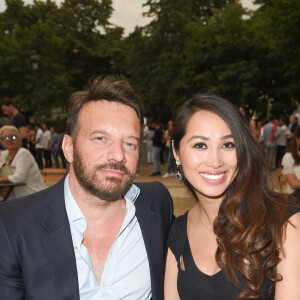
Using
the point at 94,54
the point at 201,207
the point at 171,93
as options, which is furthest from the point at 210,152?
the point at 94,54

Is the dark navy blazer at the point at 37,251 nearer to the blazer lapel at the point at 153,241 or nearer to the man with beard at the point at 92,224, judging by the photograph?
the man with beard at the point at 92,224

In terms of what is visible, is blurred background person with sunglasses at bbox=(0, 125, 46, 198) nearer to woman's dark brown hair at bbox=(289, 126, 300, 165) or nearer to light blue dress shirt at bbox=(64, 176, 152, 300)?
light blue dress shirt at bbox=(64, 176, 152, 300)

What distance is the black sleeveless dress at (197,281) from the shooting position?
7.22ft

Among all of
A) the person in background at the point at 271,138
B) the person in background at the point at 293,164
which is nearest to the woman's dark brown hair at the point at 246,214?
the person in background at the point at 293,164

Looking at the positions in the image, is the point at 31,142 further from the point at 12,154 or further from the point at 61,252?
the point at 61,252

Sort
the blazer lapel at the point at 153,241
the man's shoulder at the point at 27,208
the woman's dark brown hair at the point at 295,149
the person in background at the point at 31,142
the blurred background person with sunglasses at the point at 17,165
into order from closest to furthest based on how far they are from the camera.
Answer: the man's shoulder at the point at 27,208
the blazer lapel at the point at 153,241
the blurred background person with sunglasses at the point at 17,165
the woman's dark brown hair at the point at 295,149
the person in background at the point at 31,142

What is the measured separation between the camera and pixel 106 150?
239cm

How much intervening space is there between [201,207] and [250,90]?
66.5 ft

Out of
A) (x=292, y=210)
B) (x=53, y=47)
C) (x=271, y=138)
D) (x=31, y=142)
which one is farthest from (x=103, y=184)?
(x=53, y=47)

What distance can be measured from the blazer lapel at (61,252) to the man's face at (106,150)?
0.85 feet

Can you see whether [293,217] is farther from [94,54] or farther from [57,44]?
[94,54]

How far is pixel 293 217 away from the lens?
214 cm

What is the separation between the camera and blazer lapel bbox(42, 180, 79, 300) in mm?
2129

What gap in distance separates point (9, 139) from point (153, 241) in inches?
147
